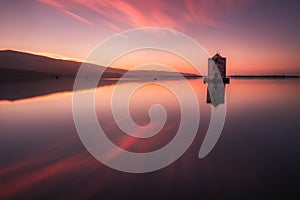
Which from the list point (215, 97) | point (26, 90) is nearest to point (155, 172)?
point (215, 97)

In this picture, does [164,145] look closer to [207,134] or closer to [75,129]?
[207,134]

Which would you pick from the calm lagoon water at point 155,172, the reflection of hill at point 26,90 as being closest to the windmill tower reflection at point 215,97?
the calm lagoon water at point 155,172

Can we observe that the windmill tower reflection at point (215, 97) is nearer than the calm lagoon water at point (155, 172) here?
No

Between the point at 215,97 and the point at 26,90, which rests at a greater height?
the point at 26,90

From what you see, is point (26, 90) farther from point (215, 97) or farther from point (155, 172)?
point (155, 172)

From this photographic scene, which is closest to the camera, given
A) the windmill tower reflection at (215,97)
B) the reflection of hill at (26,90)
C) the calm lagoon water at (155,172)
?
the calm lagoon water at (155,172)

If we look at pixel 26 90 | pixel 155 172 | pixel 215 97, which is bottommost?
pixel 155 172

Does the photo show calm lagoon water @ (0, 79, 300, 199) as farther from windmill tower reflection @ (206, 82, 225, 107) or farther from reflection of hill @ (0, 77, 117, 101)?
Result: reflection of hill @ (0, 77, 117, 101)

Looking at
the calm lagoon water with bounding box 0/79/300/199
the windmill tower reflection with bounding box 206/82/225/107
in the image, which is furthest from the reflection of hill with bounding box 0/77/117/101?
the windmill tower reflection with bounding box 206/82/225/107

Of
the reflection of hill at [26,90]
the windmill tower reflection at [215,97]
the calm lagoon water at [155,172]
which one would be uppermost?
the reflection of hill at [26,90]

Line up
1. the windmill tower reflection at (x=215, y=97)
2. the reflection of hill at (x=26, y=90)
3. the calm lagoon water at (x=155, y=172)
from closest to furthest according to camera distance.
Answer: the calm lagoon water at (x=155, y=172) < the windmill tower reflection at (x=215, y=97) < the reflection of hill at (x=26, y=90)

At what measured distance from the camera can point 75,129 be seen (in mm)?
13812

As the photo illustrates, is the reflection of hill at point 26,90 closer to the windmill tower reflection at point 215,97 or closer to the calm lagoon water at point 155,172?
the calm lagoon water at point 155,172

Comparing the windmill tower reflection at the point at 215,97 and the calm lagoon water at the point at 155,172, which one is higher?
the windmill tower reflection at the point at 215,97
